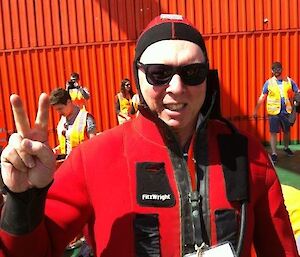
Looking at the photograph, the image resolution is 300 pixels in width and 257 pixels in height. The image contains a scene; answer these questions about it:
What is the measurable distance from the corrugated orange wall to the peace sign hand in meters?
7.39

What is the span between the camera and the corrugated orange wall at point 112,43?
8.51 meters

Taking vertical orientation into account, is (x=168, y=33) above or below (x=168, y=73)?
above

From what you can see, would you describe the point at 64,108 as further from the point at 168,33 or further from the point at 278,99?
the point at 278,99

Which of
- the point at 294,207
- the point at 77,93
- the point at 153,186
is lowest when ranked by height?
the point at 294,207

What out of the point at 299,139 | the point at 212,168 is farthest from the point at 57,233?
the point at 299,139

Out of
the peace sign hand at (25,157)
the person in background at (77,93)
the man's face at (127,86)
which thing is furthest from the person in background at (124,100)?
the peace sign hand at (25,157)

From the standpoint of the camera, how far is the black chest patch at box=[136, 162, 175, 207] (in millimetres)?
1612

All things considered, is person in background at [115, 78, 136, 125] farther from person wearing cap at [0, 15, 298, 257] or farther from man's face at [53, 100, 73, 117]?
person wearing cap at [0, 15, 298, 257]

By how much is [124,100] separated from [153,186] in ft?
21.4

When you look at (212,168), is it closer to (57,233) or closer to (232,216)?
(232,216)

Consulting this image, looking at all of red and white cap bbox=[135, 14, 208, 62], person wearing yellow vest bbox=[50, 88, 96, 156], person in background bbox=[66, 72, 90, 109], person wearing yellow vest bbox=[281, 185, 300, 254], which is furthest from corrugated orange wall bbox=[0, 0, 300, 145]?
→ red and white cap bbox=[135, 14, 208, 62]

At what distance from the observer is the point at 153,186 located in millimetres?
1635

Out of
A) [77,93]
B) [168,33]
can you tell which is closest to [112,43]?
[77,93]

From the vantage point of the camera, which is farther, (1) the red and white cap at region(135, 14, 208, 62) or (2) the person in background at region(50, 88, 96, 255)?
(2) the person in background at region(50, 88, 96, 255)
